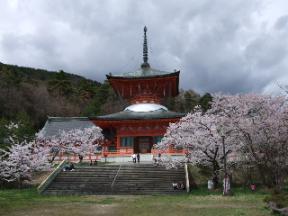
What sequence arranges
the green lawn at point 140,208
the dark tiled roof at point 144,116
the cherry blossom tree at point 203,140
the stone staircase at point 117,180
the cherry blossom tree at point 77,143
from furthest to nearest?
the cherry blossom tree at point 77,143 < the dark tiled roof at point 144,116 < the cherry blossom tree at point 203,140 < the stone staircase at point 117,180 < the green lawn at point 140,208

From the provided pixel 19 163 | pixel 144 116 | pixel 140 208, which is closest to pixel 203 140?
pixel 144 116

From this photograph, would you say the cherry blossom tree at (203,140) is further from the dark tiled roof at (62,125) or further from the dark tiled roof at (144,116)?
the dark tiled roof at (62,125)

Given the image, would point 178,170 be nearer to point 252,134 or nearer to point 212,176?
point 212,176

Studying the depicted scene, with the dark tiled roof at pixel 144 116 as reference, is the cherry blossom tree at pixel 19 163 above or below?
below

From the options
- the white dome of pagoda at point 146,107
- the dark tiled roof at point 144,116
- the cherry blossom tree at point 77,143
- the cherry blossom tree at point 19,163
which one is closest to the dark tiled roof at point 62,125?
the cherry blossom tree at point 77,143

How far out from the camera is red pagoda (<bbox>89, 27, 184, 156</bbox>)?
4244 cm

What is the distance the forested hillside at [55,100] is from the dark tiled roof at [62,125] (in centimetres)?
1216

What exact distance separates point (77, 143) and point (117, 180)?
15.4 meters

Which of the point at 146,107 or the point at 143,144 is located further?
the point at 146,107

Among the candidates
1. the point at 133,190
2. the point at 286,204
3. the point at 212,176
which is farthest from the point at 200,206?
the point at 212,176

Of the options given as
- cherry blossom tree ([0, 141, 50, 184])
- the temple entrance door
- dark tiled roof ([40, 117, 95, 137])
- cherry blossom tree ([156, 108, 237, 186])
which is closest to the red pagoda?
the temple entrance door

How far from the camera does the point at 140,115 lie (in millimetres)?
42875

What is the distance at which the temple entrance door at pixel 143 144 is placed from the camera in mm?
43750

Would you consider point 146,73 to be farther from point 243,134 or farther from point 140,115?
point 243,134
